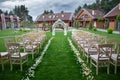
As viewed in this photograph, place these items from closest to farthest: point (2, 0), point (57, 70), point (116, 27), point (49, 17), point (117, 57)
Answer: point (117, 57) → point (57, 70) → point (2, 0) → point (116, 27) → point (49, 17)

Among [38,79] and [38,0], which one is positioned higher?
[38,0]

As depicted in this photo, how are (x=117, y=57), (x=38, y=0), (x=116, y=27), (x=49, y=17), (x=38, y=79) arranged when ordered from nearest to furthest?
(x=38, y=79)
(x=117, y=57)
(x=38, y=0)
(x=116, y=27)
(x=49, y=17)

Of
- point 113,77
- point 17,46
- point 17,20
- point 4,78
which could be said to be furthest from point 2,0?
point 17,20

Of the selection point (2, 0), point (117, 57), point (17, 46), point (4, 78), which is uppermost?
point (2, 0)

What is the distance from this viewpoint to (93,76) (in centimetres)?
562

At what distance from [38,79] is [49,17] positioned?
166ft

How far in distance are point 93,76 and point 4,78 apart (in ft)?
10.2

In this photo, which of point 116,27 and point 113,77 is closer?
point 113,77

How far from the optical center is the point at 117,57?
5777 millimetres

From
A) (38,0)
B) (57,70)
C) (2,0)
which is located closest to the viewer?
(57,70)

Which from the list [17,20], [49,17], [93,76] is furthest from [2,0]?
[17,20]

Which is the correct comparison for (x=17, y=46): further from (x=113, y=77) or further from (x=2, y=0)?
(x=113, y=77)

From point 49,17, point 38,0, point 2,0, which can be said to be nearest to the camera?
point 2,0

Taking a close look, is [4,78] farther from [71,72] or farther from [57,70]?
[71,72]
